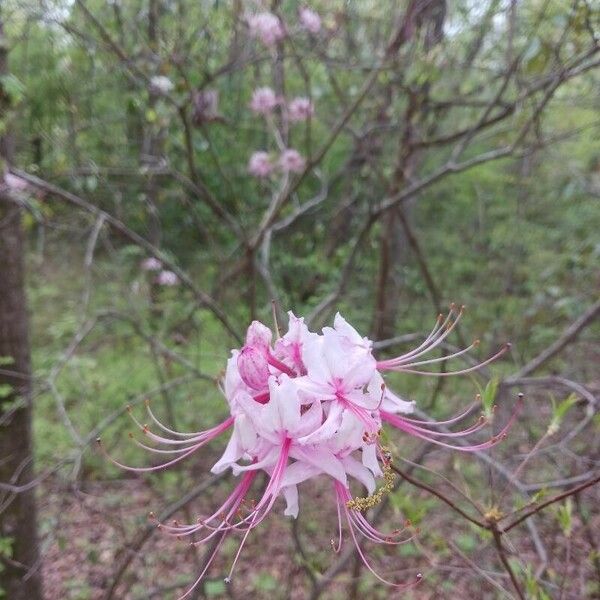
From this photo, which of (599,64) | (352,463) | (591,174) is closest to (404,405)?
(352,463)

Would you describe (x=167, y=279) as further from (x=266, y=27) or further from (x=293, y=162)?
(x=266, y=27)

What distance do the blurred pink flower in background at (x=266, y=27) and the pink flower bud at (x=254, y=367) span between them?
2910 mm

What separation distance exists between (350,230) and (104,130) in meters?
2.22

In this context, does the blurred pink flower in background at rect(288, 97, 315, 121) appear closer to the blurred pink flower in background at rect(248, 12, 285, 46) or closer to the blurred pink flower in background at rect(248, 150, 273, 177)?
the blurred pink flower in background at rect(248, 150, 273, 177)

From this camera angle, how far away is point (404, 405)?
42.3 inches

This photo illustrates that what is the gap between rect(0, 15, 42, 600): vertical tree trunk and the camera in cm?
274

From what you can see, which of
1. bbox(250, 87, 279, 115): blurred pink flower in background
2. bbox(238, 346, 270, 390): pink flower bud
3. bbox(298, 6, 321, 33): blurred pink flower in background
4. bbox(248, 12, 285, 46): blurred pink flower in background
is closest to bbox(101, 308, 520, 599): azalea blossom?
bbox(238, 346, 270, 390): pink flower bud

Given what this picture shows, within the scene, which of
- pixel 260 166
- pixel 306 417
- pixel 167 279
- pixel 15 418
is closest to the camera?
pixel 306 417

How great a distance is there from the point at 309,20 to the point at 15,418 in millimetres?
2722

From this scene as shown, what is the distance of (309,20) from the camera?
3.84 metres

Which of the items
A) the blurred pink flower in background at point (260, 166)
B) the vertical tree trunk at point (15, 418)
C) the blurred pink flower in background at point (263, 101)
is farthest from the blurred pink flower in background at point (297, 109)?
the vertical tree trunk at point (15, 418)

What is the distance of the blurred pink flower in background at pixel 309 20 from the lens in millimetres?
3782

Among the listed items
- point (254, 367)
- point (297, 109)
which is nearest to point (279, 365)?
point (254, 367)

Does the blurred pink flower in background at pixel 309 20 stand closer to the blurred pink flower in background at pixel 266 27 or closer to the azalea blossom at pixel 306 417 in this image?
the blurred pink flower in background at pixel 266 27
